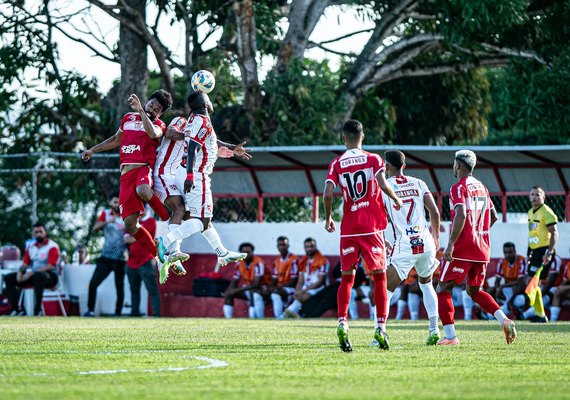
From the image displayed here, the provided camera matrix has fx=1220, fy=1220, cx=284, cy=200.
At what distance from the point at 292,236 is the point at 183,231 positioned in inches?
405

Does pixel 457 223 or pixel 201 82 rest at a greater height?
pixel 201 82

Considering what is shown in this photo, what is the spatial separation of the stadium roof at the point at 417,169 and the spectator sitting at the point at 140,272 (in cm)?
246

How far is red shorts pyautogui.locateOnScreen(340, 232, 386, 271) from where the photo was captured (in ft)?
36.8

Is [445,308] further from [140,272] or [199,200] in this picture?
[140,272]

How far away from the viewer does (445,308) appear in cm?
1228

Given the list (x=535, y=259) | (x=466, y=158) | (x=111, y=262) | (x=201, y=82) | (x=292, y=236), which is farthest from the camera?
(x=292, y=236)

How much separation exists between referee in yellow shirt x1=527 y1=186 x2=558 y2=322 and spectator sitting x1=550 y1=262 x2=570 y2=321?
7.45ft

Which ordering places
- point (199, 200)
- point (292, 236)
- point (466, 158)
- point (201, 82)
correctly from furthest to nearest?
point (292, 236) → point (199, 200) → point (201, 82) → point (466, 158)

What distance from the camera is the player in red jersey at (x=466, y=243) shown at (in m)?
12.2

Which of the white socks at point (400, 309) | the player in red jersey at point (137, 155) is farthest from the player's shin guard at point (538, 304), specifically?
the player in red jersey at point (137, 155)

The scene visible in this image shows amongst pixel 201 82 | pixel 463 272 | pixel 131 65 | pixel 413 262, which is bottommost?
pixel 463 272

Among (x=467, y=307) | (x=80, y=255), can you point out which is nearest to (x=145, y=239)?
(x=467, y=307)

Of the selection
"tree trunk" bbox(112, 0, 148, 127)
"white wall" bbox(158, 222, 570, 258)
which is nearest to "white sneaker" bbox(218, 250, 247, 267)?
"white wall" bbox(158, 222, 570, 258)

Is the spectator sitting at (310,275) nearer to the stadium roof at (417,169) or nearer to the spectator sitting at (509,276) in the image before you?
the stadium roof at (417,169)
